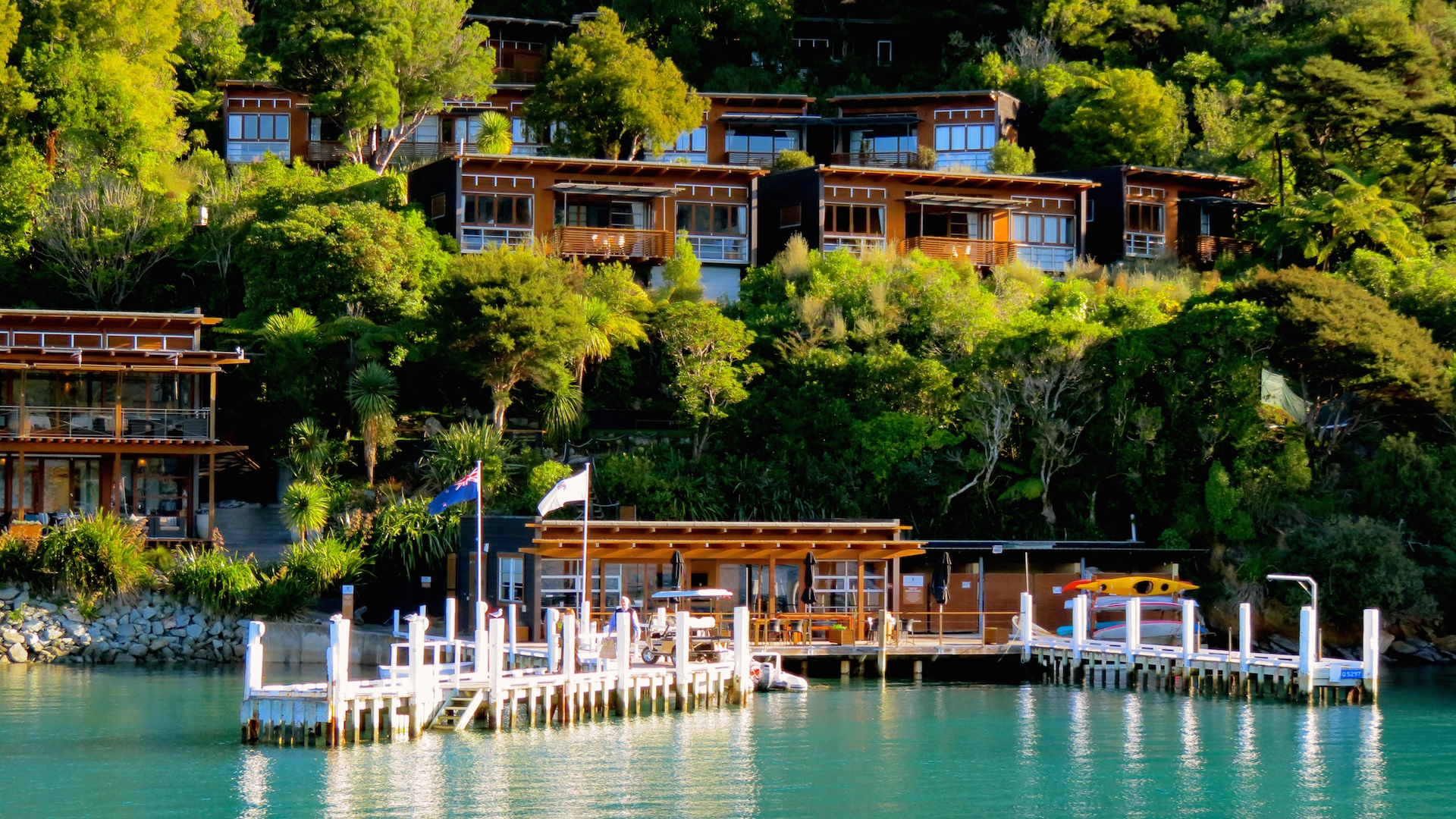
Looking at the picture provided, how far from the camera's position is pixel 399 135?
66875 mm

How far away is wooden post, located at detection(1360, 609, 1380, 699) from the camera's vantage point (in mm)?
37406

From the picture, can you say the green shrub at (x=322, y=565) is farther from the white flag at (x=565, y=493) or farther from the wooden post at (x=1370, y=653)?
the wooden post at (x=1370, y=653)

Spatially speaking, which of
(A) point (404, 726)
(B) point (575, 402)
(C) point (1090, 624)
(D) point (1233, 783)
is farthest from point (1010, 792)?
(B) point (575, 402)

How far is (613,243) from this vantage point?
60938 mm

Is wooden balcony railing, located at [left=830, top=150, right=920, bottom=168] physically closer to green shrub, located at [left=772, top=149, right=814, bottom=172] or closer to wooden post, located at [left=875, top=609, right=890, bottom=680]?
green shrub, located at [left=772, top=149, right=814, bottom=172]

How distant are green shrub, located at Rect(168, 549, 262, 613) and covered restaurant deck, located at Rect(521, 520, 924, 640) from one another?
27.3ft

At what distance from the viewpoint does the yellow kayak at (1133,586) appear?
44.8 m

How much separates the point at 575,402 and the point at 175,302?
53.6 ft

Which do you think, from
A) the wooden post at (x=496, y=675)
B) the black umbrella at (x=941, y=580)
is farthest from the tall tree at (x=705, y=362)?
the wooden post at (x=496, y=675)

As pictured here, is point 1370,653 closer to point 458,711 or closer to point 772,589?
point 772,589

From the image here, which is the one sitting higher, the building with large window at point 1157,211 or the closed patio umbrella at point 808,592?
the building with large window at point 1157,211

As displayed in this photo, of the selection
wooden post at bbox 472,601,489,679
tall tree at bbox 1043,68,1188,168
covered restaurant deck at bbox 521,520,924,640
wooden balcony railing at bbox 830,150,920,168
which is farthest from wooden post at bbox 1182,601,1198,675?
wooden balcony railing at bbox 830,150,920,168

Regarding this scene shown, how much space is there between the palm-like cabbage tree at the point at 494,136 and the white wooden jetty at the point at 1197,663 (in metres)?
29.7

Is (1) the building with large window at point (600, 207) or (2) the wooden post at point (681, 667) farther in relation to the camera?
(1) the building with large window at point (600, 207)
